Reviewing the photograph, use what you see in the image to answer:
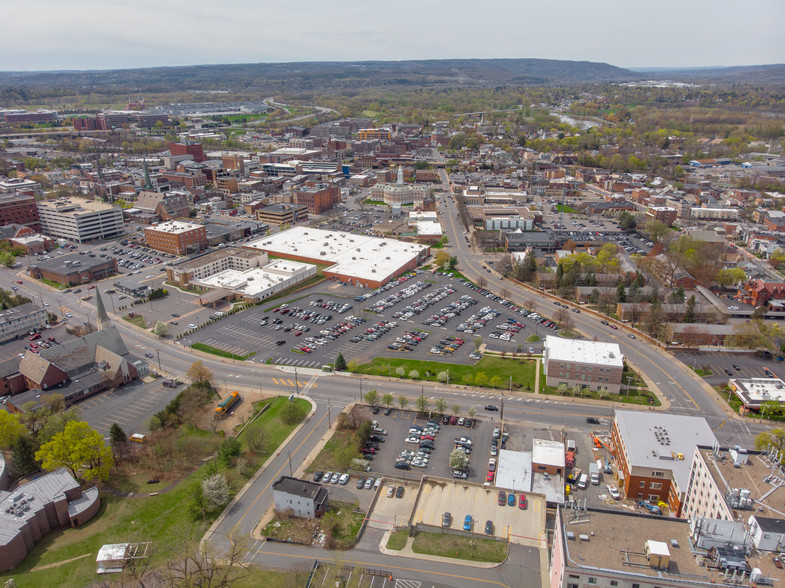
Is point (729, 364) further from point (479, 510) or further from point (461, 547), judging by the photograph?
point (461, 547)

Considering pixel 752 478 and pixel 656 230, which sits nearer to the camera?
pixel 752 478

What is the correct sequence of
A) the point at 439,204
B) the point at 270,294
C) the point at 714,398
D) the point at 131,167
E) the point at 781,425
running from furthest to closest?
the point at 131,167, the point at 439,204, the point at 270,294, the point at 714,398, the point at 781,425

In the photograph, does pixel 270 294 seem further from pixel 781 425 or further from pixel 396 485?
pixel 781 425

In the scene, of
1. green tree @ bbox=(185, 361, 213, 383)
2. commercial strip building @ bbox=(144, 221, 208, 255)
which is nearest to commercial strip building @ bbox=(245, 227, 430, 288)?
commercial strip building @ bbox=(144, 221, 208, 255)

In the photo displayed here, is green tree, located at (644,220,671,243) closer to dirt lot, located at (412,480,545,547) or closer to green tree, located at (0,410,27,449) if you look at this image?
dirt lot, located at (412,480,545,547)

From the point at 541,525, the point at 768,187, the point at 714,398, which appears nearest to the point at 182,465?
the point at 541,525

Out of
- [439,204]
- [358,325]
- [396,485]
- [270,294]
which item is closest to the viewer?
[396,485]

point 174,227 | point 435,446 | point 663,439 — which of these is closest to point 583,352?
point 663,439
